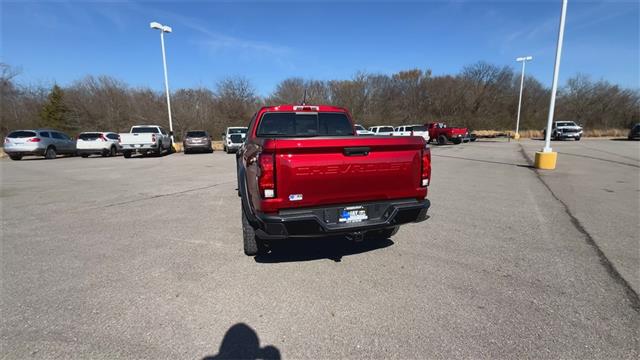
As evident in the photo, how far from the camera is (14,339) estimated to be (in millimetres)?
2510

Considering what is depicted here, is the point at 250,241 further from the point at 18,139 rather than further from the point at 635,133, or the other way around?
the point at 635,133

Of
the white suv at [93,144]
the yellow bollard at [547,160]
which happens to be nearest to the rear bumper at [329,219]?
the yellow bollard at [547,160]

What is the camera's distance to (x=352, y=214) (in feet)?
10.9

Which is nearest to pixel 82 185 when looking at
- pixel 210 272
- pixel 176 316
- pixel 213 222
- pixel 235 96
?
pixel 213 222

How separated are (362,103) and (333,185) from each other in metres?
52.7

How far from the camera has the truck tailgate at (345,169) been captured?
119 inches

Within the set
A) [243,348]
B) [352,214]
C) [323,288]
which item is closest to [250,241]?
[323,288]

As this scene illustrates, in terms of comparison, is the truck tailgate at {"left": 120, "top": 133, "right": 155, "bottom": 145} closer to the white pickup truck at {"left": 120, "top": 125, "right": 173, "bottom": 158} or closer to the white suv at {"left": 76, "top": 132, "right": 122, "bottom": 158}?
the white pickup truck at {"left": 120, "top": 125, "right": 173, "bottom": 158}

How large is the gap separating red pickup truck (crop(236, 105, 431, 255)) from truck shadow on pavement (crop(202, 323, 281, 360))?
0.91m

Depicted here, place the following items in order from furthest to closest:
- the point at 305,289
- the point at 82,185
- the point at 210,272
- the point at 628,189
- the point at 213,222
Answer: the point at 82,185 → the point at 628,189 → the point at 213,222 → the point at 210,272 → the point at 305,289

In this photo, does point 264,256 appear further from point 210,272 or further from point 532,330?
point 532,330

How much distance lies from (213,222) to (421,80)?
63.3 meters

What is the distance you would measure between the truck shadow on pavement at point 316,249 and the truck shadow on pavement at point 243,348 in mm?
1401

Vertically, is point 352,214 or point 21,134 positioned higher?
point 21,134
